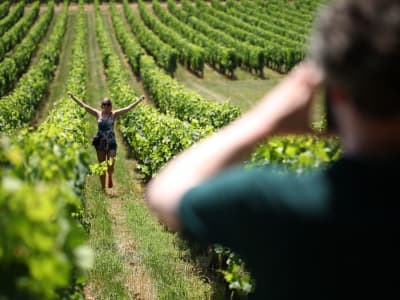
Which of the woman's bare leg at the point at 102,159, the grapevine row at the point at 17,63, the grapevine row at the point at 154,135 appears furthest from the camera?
the grapevine row at the point at 17,63

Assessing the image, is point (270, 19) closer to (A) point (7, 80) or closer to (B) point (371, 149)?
(A) point (7, 80)

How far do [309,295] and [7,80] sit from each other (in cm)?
2495

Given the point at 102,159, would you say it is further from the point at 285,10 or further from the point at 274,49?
the point at 285,10

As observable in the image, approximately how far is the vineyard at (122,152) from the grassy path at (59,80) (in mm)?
69

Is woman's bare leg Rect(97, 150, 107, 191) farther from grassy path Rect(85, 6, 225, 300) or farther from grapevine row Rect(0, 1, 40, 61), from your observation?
grapevine row Rect(0, 1, 40, 61)

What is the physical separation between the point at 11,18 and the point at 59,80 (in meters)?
21.8

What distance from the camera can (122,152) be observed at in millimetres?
14430

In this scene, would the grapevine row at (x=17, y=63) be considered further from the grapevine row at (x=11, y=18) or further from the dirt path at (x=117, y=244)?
the dirt path at (x=117, y=244)

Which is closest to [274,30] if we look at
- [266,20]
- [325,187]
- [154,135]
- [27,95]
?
[266,20]

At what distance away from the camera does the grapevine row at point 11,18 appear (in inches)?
1613

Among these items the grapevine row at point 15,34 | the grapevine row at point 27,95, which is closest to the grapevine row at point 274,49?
the grapevine row at point 27,95

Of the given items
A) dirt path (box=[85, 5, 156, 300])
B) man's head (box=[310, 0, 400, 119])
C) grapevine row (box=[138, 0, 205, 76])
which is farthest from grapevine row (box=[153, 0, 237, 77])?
man's head (box=[310, 0, 400, 119])

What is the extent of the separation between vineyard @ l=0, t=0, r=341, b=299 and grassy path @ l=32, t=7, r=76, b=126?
7 centimetres

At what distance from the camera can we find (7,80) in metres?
24.4
